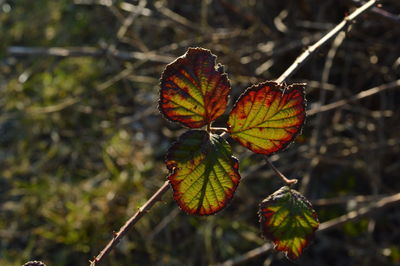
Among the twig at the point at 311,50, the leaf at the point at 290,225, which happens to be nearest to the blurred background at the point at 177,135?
the twig at the point at 311,50

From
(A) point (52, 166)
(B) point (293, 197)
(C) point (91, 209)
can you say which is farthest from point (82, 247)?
(B) point (293, 197)

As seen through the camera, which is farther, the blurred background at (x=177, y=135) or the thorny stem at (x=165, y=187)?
the blurred background at (x=177, y=135)

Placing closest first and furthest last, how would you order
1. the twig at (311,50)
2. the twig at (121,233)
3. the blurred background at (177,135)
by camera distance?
the twig at (121,233), the twig at (311,50), the blurred background at (177,135)

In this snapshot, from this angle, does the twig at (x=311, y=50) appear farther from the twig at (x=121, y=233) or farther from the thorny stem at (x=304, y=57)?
the twig at (x=121, y=233)

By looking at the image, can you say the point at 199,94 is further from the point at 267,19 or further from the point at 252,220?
the point at 267,19

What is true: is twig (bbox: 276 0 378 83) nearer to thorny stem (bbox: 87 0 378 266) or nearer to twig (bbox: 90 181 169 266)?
thorny stem (bbox: 87 0 378 266)

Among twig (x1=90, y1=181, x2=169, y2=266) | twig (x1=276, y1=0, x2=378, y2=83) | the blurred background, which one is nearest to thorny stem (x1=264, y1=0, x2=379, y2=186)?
twig (x1=276, y1=0, x2=378, y2=83)
